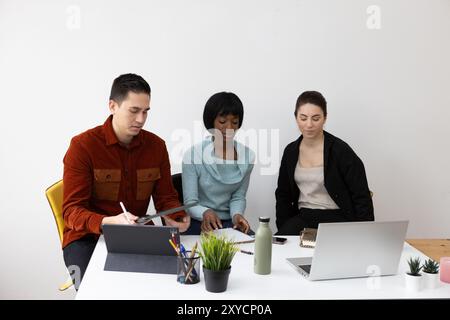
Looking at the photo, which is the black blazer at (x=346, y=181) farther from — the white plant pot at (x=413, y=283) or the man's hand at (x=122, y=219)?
the man's hand at (x=122, y=219)

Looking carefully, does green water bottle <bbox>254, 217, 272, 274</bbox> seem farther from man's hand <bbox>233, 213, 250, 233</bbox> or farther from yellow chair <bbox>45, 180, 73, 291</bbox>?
yellow chair <bbox>45, 180, 73, 291</bbox>

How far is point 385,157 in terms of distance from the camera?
10.6ft

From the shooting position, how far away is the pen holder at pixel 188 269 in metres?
1.50

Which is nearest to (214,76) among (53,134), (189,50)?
(189,50)

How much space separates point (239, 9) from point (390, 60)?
1.02 metres

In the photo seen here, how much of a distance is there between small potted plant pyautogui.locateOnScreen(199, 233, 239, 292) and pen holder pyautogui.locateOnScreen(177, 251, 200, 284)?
4 centimetres

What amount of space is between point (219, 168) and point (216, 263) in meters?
1.21

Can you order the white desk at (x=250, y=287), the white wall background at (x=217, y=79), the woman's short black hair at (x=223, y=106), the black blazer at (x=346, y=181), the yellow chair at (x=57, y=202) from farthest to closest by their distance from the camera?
the white wall background at (x=217, y=79) < the black blazer at (x=346, y=181) < the woman's short black hair at (x=223, y=106) < the yellow chair at (x=57, y=202) < the white desk at (x=250, y=287)

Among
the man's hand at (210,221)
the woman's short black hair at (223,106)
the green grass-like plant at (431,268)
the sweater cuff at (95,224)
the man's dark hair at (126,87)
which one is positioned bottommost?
the man's hand at (210,221)

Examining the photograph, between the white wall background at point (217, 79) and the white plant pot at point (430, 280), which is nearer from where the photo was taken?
the white plant pot at point (430, 280)

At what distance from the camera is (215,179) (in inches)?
103

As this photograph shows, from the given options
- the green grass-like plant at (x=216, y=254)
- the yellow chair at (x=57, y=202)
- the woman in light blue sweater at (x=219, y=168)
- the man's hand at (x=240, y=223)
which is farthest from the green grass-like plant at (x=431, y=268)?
the yellow chair at (x=57, y=202)

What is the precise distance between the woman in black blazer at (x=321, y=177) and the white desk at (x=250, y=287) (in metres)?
1.03

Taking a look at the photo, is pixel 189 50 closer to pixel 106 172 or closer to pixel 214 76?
pixel 214 76
